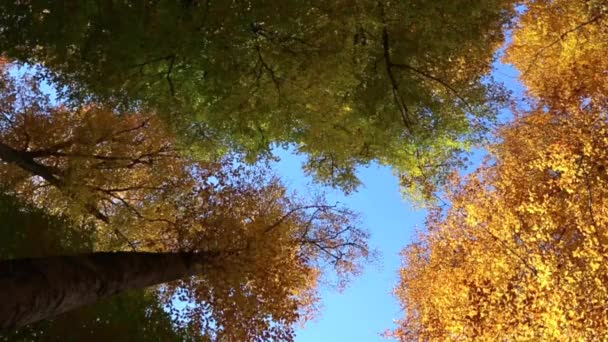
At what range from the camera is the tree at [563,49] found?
1373 centimetres

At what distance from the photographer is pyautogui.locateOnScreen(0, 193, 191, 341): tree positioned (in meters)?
9.52

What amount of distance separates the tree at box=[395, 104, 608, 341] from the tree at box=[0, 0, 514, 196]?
287 centimetres

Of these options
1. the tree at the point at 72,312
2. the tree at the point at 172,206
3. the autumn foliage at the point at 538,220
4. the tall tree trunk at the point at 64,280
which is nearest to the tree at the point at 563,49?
the autumn foliage at the point at 538,220

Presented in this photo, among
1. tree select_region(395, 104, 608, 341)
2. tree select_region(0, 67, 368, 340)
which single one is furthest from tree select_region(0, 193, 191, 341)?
tree select_region(395, 104, 608, 341)

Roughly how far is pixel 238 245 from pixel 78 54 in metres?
5.18

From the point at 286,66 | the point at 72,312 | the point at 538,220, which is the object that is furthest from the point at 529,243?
the point at 72,312

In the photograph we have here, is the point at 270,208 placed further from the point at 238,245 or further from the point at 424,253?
the point at 424,253

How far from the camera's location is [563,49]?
591 inches

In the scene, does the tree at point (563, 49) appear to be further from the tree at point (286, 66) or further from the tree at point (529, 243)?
the tree at point (286, 66)

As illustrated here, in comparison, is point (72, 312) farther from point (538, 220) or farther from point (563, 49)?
point (563, 49)

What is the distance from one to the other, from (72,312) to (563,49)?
560 inches

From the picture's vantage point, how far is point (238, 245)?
11.6 meters

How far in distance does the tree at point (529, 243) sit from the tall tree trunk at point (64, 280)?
995cm

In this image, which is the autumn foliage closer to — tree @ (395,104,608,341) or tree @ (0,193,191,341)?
tree @ (395,104,608,341)
